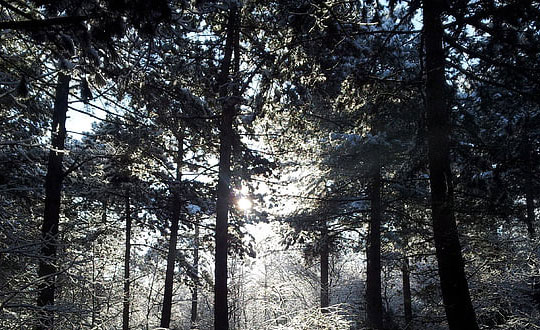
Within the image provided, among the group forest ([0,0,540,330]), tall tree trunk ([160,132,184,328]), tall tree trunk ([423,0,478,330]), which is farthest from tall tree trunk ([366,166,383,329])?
tall tree trunk ([160,132,184,328])

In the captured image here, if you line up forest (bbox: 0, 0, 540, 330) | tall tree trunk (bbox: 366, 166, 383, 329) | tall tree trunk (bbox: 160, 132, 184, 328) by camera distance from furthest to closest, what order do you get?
tall tree trunk (bbox: 160, 132, 184, 328)
tall tree trunk (bbox: 366, 166, 383, 329)
forest (bbox: 0, 0, 540, 330)

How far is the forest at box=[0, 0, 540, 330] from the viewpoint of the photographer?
488cm

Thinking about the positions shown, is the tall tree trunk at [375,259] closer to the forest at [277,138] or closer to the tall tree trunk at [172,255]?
the forest at [277,138]

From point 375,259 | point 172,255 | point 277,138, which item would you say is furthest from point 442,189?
point 172,255

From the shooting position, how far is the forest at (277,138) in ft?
16.0

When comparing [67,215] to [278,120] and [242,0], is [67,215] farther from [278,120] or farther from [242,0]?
[242,0]

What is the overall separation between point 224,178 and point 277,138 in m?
2.17

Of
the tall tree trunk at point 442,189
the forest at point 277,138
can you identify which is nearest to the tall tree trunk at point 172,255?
the forest at point 277,138

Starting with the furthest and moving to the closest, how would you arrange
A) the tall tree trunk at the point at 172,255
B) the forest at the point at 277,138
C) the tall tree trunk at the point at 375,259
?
the tall tree trunk at the point at 172,255 → the tall tree trunk at the point at 375,259 → the forest at the point at 277,138

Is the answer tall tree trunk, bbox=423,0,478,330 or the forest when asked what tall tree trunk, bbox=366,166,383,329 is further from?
tall tree trunk, bbox=423,0,478,330

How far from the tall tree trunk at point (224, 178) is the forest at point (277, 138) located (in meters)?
0.05

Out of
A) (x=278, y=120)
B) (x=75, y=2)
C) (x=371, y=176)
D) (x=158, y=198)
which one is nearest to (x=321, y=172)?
(x=371, y=176)

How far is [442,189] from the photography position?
5492 mm

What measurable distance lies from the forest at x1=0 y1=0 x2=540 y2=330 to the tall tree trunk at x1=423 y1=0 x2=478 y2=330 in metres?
0.03
